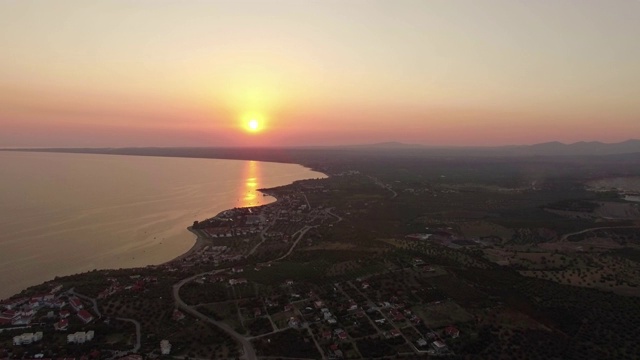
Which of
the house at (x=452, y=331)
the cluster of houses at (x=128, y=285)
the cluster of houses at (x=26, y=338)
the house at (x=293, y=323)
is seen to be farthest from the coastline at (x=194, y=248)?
the house at (x=452, y=331)

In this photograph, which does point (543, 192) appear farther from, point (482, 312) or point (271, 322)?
point (271, 322)

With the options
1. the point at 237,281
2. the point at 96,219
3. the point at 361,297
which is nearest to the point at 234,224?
the point at 96,219

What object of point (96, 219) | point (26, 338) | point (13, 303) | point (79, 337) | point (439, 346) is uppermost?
point (96, 219)

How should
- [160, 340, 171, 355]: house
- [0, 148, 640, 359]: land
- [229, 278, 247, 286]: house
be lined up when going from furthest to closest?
1. [229, 278, 247, 286]: house
2. [0, 148, 640, 359]: land
3. [160, 340, 171, 355]: house

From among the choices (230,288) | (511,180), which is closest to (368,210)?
(230,288)

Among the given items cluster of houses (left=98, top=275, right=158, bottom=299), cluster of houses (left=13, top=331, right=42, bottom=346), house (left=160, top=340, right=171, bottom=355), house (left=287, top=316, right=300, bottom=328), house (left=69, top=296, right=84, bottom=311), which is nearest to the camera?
house (left=160, top=340, right=171, bottom=355)

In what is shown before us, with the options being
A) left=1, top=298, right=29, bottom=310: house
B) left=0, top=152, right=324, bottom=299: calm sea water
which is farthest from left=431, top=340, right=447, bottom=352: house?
left=0, top=152, right=324, bottom=299: calm sea water

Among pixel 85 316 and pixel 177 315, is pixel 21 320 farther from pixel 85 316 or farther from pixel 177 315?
pixel 177 315

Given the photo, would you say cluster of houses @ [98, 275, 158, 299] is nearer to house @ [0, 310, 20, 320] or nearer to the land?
the land
